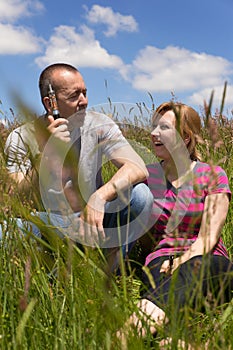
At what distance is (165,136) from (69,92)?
0.60 m

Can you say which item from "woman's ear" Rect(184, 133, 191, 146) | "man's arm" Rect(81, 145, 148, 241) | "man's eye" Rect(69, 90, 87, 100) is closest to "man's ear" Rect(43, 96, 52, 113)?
"man's eye" Rect(69, 90, 87, 100)

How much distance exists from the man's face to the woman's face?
1.52 feet

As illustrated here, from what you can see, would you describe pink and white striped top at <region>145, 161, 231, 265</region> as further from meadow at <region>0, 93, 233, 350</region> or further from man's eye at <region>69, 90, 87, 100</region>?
meadow at <region>0, 93, 233, 350</region>

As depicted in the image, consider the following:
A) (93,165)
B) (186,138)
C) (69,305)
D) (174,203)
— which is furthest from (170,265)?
(93,165)

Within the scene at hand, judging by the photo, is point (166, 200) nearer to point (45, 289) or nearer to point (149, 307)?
point (149, 307)

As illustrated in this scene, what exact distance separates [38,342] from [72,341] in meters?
0.12

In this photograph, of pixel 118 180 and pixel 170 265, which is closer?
pixel 170 265

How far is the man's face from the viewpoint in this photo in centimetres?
277

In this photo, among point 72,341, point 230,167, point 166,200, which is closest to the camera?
point 72,341

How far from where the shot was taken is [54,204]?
1877mm

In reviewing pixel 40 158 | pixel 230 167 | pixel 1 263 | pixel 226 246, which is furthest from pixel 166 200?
pixel 40 158

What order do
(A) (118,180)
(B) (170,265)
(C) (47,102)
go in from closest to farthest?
1. (B) (170,265)
2. (A) (118,180)
3. (C) (47,102)

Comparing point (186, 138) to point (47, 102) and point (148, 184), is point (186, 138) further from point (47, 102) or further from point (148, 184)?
point (47, 102)

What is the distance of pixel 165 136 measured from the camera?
263cm
